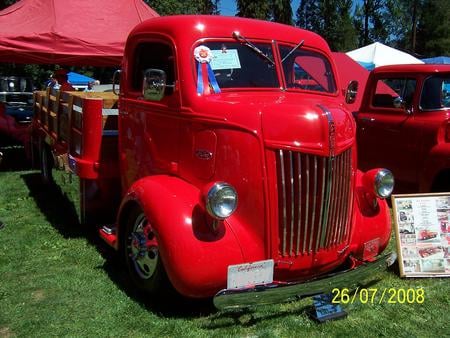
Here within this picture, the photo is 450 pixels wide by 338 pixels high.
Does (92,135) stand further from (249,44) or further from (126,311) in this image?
(126,311)

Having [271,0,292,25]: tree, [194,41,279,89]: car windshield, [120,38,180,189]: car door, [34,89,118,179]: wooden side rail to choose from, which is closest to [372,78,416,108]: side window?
[194,41,279,89]: car windshield

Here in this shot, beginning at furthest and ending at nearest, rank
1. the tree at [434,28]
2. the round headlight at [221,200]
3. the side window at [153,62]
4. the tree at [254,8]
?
1. the tree at [434,28]
2. the tree at [254,8]
3. the side window at [153,62]
4. the round headlight at [221,200]

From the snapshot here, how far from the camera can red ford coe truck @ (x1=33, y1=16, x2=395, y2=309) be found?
3.50 m

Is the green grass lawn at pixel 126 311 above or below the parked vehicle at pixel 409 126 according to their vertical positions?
below

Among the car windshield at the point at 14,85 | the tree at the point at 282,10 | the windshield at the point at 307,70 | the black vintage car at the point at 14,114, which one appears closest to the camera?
the windshield at the point at 307,70

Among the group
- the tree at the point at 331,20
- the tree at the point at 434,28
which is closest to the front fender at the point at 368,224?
the tree at the point at 331,20

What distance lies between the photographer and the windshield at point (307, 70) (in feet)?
14.5

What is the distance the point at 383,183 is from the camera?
4.25m

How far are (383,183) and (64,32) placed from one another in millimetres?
7858

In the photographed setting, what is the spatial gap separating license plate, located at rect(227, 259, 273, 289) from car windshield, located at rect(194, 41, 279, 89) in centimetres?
147

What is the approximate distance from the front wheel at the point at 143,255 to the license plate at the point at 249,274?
2.02 ft

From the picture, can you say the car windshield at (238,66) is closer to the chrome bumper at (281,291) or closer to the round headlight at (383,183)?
the round headlight at (383,183)

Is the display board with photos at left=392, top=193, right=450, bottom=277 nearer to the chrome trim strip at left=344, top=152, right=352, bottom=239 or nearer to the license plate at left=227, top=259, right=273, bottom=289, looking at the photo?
the chrome trim strip at left=344, top=152, right=352, bottom=239
